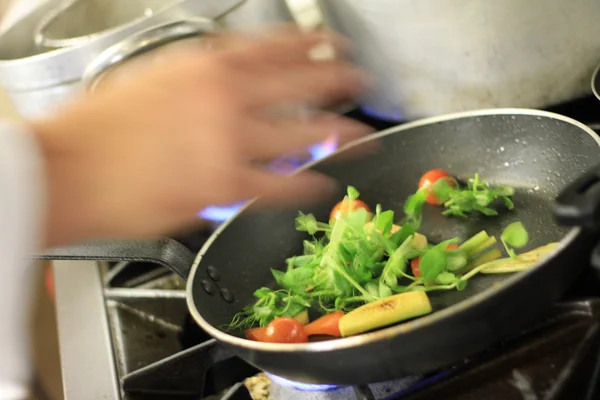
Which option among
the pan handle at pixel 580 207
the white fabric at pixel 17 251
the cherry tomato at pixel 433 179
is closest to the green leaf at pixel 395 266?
the cherry tomato at pixel 433 179

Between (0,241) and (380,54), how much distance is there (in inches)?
17.1

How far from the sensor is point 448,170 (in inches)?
28.7

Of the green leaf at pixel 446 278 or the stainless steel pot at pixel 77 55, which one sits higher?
the stainless steel pot at pixel 77 55

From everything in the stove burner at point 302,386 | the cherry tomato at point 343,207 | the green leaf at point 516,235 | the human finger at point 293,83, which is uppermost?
the human finger at point 293,83

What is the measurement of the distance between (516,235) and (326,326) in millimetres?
193

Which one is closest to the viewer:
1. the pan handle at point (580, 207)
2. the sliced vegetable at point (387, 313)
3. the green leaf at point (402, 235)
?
the pan handle at point (580, 207)

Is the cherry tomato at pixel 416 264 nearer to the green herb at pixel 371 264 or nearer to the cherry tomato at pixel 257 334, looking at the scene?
the green herb at pixel 371 264

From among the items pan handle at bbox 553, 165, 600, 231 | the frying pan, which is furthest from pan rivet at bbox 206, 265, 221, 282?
pan handle at bbox 553, 165, 600, 231

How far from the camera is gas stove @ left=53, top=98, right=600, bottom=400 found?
0.44 m

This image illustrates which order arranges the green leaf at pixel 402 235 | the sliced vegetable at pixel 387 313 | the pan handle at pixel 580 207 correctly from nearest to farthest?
1. the pan handle at pixel 580 207
2. the sliced vegetable at pixel 387 313
3. the green leaf at pixel 402 235

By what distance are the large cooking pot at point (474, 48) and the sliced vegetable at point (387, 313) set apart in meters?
0.25

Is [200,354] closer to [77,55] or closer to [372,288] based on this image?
[372,288]

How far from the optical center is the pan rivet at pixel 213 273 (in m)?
0.65

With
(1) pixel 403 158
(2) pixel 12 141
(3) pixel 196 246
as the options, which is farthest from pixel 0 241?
(1) pixel 403 158
